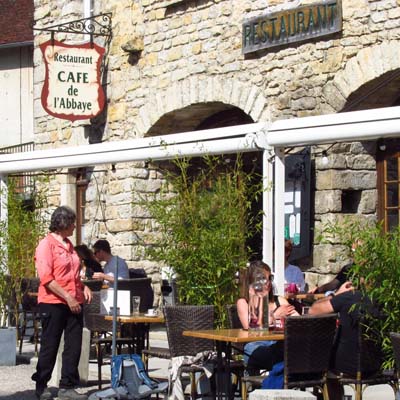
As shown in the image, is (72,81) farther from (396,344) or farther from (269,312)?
(396,344)

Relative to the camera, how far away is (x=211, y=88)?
1488 cm

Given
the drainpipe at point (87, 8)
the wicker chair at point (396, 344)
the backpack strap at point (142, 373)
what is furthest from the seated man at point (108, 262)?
the wicker chair at point (396, 344)

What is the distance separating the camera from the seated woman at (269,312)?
347 inches

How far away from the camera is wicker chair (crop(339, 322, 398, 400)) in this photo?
8.27 meters

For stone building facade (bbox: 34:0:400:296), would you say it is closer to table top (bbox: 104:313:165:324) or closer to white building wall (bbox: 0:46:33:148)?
table top (bbox: 104:313:165:324)

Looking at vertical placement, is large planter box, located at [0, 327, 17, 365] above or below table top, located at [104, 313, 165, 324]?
below

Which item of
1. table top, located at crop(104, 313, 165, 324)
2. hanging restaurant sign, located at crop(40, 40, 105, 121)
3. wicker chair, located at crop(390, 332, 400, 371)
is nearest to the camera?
wicker chair, located at crop(390, 332, 400, 371)

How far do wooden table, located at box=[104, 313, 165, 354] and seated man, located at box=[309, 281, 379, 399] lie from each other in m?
1.99

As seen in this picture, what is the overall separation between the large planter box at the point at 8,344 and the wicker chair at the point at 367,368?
15.5 ft

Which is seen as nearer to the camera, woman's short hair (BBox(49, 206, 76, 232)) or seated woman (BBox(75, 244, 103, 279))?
woman's short hair (BBox(49, 206, 76, 232))

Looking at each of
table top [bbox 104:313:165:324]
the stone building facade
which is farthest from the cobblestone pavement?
the stone building facade

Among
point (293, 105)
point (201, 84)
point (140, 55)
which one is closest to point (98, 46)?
point (140, 55)

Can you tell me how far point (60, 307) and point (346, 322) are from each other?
8.66 feet

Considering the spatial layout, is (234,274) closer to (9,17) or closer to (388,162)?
(388,162)
